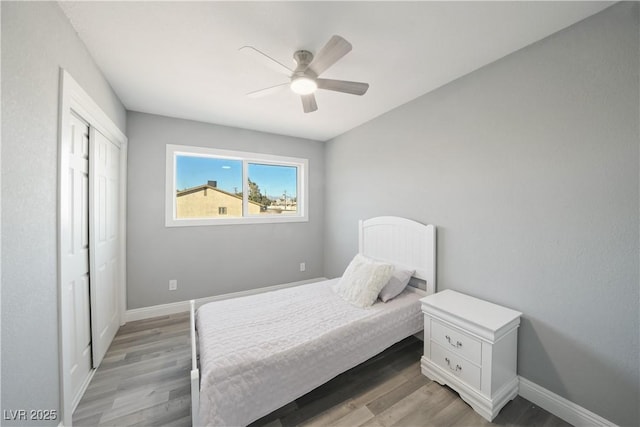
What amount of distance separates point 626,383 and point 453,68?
7.60 ft

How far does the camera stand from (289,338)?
1603mm

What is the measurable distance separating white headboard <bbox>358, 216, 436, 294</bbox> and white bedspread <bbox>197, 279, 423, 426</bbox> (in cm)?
31

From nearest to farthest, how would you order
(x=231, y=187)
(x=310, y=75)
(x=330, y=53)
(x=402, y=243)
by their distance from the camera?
1. (x=330, y=53)
2. (x=310, y=75)
3. (x=402, y=243)
4. (x=231, y=187)

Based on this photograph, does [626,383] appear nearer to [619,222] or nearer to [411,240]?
[619,222]

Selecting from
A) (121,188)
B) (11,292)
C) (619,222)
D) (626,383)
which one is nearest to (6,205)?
(11,292)

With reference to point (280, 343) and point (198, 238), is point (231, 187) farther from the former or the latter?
point (280, 343)

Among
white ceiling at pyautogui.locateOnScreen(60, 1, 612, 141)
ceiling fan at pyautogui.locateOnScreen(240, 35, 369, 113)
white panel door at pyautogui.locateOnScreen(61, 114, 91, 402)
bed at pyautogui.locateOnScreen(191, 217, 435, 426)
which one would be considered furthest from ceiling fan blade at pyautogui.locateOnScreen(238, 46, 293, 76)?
bed at pyautogui.locateOnScreen(191, 217, 435, 426)

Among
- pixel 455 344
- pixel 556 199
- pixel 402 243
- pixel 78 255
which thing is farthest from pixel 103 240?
pixel 556 199

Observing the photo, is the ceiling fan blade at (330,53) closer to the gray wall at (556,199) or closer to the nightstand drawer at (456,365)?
the gray wall at (556,199)

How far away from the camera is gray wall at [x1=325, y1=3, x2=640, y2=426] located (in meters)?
1.32

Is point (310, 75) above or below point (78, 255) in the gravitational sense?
above

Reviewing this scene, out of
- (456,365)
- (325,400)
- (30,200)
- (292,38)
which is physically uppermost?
(292,38)

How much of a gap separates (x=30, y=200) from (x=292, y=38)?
167 centimetres

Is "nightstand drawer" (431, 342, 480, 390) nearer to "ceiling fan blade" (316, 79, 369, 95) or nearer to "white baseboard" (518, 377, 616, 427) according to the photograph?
"white baseboard" (518, 377, 616, 427)
